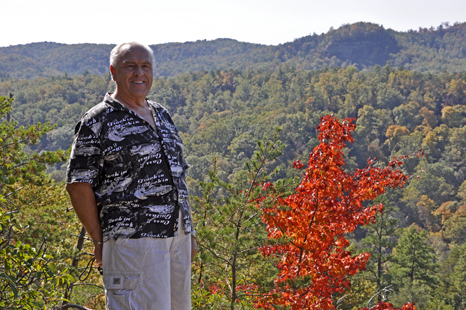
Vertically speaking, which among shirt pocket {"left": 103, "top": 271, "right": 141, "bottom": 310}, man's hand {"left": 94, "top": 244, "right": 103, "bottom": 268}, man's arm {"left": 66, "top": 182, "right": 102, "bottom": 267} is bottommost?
shirt pocket {"left": 103, "top": 271, "right": 141, "bottom": 310}

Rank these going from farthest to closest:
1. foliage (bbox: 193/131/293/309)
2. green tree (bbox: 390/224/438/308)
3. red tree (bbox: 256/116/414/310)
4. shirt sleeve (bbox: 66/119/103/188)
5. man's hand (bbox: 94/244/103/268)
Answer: green tree (bbox: 390/224/438/308)
red tree (bbox: 256/116/414/310)
foliage (bbox: 193/131/293/309)
man's hand (bbox: 94/244/103/268)
shirt sleeve (bbox: 66/119/103/188)

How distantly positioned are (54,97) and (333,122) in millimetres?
87425

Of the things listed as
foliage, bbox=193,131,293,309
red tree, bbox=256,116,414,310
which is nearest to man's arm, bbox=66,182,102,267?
foliage, bbox=193,131,293,309

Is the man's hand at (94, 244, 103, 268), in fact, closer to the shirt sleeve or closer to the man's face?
the shirt sleeve

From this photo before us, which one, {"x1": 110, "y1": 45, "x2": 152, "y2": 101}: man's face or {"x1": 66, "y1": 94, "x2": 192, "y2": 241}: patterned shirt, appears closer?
{"x1": 66, "y1": 94, "x2": 192, "y2": 241}: patterned shirt

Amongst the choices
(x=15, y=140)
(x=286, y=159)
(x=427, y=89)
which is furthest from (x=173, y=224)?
(x=427, y=89)

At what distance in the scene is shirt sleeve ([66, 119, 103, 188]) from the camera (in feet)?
5.42

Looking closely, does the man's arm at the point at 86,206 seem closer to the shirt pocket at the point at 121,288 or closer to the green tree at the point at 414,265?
the shirt pocket at the point at 121,288

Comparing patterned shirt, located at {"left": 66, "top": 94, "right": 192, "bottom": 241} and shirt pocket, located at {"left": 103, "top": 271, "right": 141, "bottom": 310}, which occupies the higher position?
patterned shirt, located at {"left": 66, "top": 94, "right": 192, "bottom": 241}

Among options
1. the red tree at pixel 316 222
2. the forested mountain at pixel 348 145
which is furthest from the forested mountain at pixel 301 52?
the red tree at pixel 316 222

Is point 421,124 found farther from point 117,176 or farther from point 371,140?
point 117,176

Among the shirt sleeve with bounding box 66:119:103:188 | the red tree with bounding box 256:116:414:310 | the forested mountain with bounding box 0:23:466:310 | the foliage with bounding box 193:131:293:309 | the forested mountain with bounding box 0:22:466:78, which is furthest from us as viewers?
the forested mountain with bounding box 0:22:466:78

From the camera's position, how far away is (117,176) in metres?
1.73

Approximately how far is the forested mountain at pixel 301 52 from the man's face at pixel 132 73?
150786 mm
